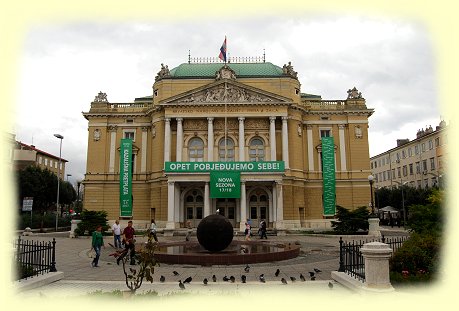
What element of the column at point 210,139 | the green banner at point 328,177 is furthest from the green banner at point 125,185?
the green banner at point 328,177

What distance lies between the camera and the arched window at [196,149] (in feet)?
154

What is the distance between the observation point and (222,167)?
42.3 metres

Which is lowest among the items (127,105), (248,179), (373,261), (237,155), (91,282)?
(91,282)

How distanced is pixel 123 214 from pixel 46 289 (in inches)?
1445

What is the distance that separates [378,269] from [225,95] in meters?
37.4

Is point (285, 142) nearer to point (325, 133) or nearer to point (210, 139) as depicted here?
point (325, 133)

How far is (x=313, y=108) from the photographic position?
50688 mm

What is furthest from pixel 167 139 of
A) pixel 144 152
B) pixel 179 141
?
pixel 144 152

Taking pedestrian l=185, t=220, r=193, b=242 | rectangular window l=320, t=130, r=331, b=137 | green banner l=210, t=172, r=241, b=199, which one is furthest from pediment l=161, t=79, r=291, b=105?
pedestrian l=185, t=220, r=193, b=242


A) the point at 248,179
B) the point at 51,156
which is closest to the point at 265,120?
the point at 248,179

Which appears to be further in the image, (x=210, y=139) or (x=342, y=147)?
(x=342, y=147)

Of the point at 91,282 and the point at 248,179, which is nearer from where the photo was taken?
the point at 91,282

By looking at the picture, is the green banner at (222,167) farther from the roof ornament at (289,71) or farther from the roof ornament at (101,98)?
the roof ornament at (101,98)

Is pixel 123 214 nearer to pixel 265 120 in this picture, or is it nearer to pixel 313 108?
pixel 265 120
